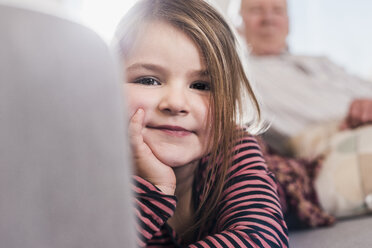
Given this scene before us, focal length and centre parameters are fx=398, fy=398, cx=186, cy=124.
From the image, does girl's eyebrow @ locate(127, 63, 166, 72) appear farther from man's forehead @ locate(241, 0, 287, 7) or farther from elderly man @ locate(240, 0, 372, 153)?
man's forehead @ locate(241, 0, 287, 7)

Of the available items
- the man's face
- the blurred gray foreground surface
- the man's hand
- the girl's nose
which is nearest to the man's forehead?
the man's face

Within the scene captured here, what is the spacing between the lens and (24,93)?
9.2 inches

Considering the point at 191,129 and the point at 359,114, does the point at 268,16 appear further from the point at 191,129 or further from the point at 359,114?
the point at 191,129

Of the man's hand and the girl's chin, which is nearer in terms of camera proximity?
the girl's chin

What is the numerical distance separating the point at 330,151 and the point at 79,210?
77cm

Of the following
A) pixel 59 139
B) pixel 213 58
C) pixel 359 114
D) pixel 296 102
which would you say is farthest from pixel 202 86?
pixel 296 102

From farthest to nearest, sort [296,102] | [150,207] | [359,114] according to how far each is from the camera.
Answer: [296,102], [359,114], [150,207]

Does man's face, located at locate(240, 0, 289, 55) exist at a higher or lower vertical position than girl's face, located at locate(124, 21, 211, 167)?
higher

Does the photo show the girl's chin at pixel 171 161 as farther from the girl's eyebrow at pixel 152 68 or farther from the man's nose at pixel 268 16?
the man's nose at pixel 268 16

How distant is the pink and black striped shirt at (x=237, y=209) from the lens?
0.45 metres

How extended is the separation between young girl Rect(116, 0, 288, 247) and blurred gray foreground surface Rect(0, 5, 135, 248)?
19cm

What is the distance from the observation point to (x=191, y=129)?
529 mm

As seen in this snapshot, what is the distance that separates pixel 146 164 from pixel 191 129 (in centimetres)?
8

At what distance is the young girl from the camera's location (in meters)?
0.48
